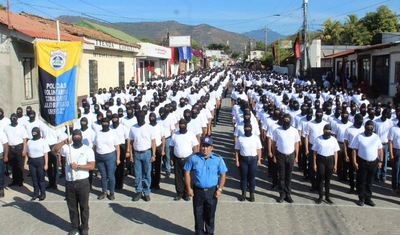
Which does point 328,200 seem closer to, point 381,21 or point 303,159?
point 303,159

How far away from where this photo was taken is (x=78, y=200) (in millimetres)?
6137

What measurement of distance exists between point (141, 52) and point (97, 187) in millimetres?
22164

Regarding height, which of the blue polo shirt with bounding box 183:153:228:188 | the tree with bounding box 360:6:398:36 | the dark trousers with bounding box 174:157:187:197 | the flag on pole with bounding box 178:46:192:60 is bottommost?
the dark trousers with bounding box 174:157:187:197

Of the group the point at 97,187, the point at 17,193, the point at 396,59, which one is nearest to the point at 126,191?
the point at 97,187

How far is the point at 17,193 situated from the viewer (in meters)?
8.29

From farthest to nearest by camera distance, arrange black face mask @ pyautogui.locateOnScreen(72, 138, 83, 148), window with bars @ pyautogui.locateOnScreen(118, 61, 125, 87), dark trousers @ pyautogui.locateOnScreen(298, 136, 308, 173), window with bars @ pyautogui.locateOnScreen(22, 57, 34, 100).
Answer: window with bars @ pyautogui.locateOnScreen(118, 61, 125, 87), window with bars @ pyautogui.locateOnScreen(22, 57, 34, 100), dark trousers @ pyautogui.locateOnScreen(298, 136, 308, 173), black face mask @ pyautogui.locateOnScreen(72, 138, 83, 148)

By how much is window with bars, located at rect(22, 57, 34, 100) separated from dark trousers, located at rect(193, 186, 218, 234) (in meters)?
10.3

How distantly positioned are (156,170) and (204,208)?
9.05 feet

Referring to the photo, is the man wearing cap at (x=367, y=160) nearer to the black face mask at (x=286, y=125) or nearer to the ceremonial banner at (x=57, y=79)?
the black face mask at (x=286, y=125)

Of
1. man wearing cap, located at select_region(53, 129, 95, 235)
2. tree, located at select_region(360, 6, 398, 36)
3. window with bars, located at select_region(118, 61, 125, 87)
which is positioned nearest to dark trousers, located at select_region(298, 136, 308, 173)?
man wearing cap, located at select_region(53, 129, 95, 235)

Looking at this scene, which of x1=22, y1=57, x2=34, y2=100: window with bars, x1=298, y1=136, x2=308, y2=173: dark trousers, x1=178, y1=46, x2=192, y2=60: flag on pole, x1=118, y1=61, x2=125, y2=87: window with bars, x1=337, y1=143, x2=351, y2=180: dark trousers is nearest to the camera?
x1=337, y1=143, x2=351, y2=180: dark trousers

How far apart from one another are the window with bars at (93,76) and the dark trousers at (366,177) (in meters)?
15.1

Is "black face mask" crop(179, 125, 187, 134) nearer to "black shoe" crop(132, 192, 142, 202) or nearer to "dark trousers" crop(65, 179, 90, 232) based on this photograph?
"black shoe" crop(132, 192, 142, 202)

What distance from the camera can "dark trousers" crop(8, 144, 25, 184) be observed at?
8.61 meters
